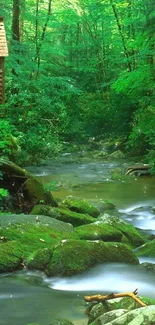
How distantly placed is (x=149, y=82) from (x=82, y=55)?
57.8 ft

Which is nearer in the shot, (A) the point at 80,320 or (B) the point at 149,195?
(A) the point at 80,320

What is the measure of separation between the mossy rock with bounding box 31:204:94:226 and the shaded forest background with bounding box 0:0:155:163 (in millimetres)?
1495

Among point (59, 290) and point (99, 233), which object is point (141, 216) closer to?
point (99, 233)

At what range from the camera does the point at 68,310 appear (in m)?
5.51

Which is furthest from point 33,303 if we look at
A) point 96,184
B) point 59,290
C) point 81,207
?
point 96,184

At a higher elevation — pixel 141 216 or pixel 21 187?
pixel 21 187

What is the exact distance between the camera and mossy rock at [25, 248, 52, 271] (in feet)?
21.6

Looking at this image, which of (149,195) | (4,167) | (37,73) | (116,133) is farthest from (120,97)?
(4,167)

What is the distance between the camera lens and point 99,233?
27.4 ft

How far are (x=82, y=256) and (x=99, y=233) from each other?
172cm

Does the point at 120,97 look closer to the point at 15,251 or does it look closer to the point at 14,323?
the point at 15,251

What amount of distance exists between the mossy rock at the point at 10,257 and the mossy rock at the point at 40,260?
19cm

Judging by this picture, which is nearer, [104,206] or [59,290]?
[59,290]

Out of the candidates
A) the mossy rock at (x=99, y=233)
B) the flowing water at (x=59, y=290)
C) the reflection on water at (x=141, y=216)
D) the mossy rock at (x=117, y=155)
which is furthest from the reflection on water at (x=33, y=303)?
the mossy rock at (x=117, y=155)
